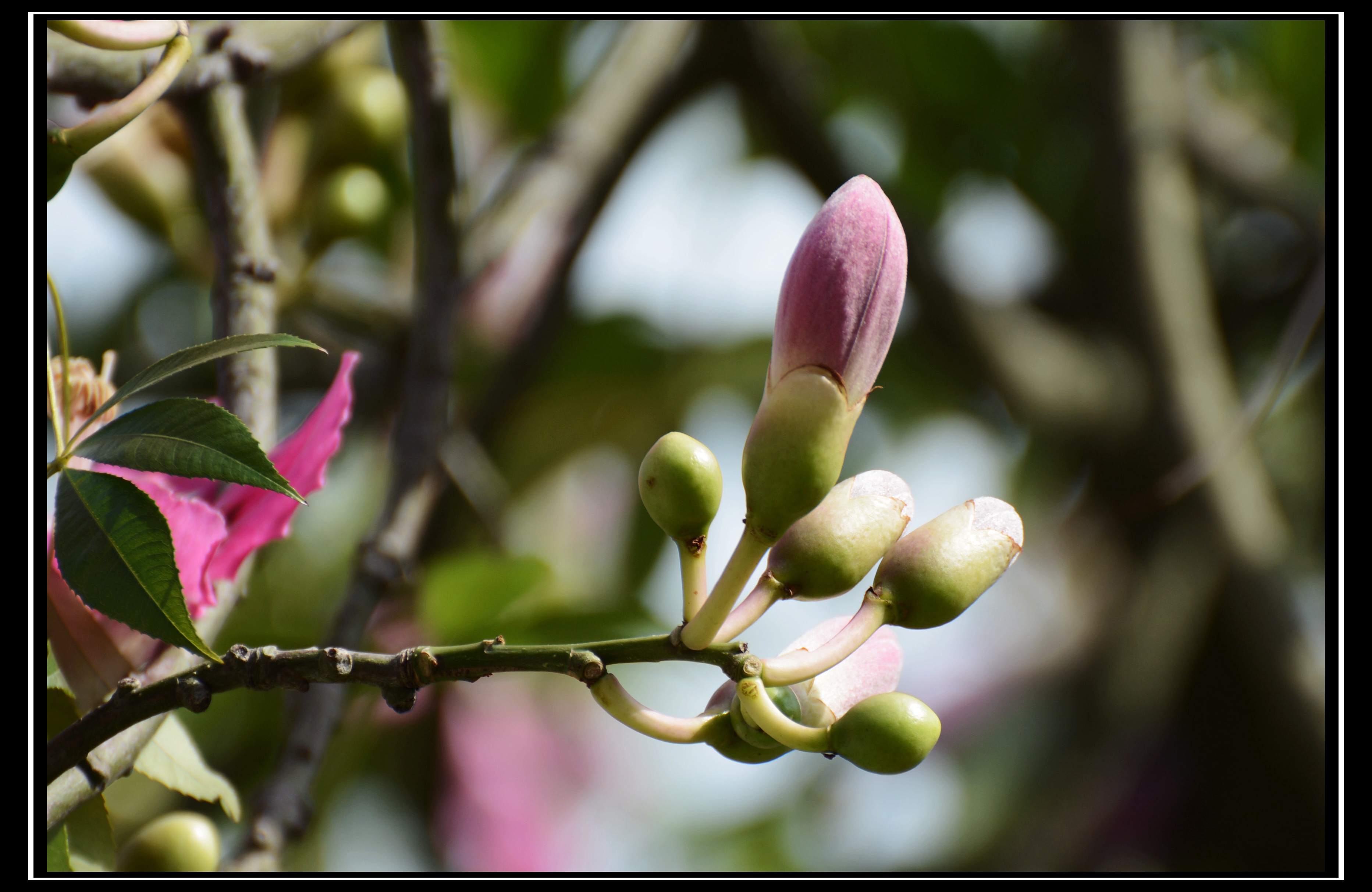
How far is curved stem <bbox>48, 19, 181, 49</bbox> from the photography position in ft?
1.34

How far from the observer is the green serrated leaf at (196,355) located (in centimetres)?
31

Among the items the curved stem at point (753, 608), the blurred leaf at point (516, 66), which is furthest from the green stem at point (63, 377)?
the blurred leaf at point (516, 66)

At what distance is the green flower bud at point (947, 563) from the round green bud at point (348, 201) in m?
0.57

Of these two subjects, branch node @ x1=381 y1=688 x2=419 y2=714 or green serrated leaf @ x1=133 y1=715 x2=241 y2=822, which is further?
green serrated leaf @ x1=133 y1=715 x2=241 y2=822

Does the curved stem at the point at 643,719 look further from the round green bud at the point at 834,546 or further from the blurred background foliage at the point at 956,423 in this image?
the blurred background foliage at the point at 956,423

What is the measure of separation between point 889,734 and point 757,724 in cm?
4

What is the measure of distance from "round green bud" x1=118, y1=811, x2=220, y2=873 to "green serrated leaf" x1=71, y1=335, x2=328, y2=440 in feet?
0.71

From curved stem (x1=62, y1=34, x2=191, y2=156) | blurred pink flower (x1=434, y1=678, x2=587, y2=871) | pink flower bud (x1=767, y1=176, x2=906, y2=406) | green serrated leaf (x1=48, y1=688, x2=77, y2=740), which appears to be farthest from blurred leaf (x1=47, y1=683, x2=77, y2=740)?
blurred pink flower (x1=434, y1=678, x2=587, y2=871)

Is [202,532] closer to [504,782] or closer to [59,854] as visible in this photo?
[59,854]

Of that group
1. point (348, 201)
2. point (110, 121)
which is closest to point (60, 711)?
point (110, 121)

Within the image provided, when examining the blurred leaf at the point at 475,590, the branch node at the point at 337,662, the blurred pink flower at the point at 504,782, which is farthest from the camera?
the blurred pink flower at the point at 504,782

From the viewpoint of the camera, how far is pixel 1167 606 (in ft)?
4.52

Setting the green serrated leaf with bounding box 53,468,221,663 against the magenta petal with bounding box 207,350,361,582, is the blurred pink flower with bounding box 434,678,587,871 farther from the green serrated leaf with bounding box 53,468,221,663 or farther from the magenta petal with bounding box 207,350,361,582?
the green serrated leaf with bounding box 53,468,221,663

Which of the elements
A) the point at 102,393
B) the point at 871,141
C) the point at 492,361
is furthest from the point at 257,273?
the point at 871,141
